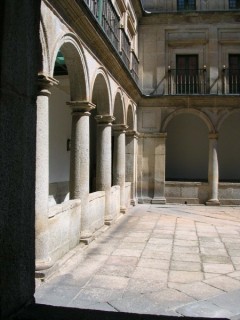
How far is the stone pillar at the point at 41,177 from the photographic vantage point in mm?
5109

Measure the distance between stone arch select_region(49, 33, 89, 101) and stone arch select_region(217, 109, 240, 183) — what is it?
37.0 feet

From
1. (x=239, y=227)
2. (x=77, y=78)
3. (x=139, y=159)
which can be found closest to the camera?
(x=77, y=78)

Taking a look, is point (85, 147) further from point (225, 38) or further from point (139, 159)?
point (225, 38)

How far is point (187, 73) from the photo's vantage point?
15.9 metres

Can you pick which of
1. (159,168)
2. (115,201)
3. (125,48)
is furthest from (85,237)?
(159,168)

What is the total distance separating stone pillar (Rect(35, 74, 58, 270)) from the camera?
16.8ft

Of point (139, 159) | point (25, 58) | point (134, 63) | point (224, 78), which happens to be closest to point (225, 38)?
point (224, 78)

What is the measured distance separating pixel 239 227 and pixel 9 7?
9315 mm

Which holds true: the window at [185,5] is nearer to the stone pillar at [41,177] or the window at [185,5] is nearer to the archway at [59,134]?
the archway at [59,134]

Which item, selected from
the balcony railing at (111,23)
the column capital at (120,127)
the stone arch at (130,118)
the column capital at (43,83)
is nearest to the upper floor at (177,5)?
the balcony railing at (111,23)

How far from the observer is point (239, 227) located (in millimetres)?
10039

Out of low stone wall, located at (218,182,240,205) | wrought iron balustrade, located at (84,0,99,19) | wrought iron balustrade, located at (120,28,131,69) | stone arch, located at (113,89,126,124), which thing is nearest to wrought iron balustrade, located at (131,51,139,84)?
wrought iron balustrade, located at (120,28,131,69)

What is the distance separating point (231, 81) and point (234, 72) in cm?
42

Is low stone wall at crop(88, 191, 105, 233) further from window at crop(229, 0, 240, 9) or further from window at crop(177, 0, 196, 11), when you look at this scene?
window at crop(229, 0, 240, 9)
